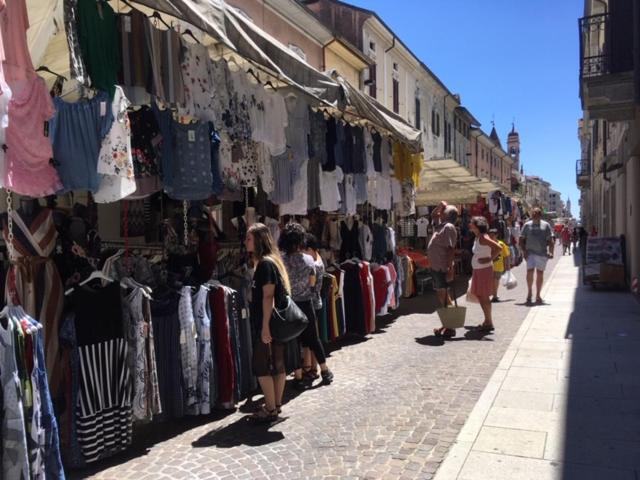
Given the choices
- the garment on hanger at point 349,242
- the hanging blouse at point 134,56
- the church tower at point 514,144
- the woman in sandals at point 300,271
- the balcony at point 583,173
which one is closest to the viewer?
the hanging blouse at point 134,56

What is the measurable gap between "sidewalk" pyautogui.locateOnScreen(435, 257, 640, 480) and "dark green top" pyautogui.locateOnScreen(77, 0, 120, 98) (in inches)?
139

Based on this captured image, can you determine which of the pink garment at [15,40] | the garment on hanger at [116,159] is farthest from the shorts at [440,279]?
the pink garment at [15,40]

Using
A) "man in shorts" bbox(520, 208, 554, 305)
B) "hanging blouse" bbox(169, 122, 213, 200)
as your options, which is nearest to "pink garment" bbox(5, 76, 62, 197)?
"hanging blouse" bbox(169, 122, 213, 200)

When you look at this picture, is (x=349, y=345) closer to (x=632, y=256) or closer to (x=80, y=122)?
(x=80, y=122)

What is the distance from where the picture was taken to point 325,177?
7180 millimetres

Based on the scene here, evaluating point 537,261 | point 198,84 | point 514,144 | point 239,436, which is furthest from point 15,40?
point 514,144

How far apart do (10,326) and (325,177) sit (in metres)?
4.74

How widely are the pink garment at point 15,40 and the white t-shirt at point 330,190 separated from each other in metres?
4.20

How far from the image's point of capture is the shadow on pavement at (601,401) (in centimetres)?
363

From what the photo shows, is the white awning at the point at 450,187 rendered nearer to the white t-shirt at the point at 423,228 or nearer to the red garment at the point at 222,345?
the white t-shirt at the point at 423,228

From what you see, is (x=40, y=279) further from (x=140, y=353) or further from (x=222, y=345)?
(x=222, y=345)

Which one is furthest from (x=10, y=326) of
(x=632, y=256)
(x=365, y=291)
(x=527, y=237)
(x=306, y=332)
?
(x=632, y=256)

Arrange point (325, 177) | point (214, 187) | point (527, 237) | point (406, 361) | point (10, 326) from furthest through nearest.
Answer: point (527, 237) < point (325, 177) < point (406, 361) < point (214, 187) < point (10, 326)

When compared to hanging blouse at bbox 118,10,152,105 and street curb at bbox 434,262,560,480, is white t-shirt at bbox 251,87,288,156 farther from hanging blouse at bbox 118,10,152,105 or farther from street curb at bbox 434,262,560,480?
street curb at bbox 434,262,560,480
